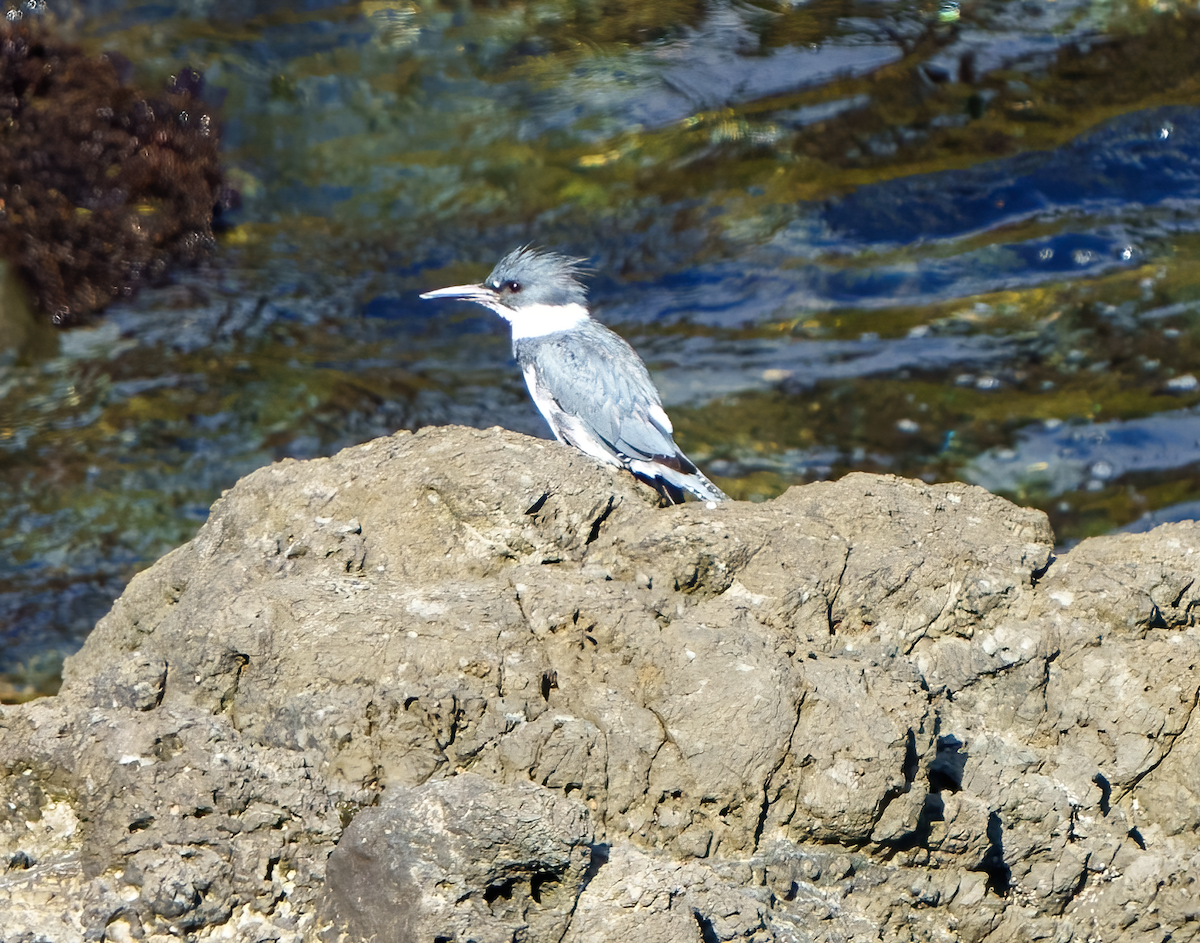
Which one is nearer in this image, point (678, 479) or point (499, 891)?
point (499, 891)

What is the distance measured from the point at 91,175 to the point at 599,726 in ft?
29.9

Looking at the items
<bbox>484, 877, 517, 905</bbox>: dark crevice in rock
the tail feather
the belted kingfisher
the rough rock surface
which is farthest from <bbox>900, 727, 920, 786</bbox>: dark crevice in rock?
the belted kingfisher

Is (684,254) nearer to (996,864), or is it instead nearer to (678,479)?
(678,479)

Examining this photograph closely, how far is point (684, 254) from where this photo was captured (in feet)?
33.9

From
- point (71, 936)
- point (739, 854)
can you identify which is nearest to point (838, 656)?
point (739, 854)

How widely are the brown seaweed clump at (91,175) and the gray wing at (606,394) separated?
5.83 metres

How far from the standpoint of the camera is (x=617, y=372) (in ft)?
18.0

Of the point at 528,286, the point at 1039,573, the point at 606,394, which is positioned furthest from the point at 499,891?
the point at 528,286

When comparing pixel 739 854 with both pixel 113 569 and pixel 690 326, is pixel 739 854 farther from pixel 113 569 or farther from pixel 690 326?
pixel 690 326

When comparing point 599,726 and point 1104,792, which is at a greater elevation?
point 599,726

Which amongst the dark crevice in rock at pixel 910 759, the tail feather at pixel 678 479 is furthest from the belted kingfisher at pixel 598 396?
the dark crevice in rock at pixel 910 759

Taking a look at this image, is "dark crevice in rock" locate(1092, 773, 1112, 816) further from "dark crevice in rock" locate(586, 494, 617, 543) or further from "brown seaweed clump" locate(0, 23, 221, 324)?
"brown seaweed clump" locate(0, 23, 221, 324)

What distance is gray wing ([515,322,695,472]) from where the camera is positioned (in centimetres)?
528

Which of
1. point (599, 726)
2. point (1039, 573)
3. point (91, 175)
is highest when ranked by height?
point (91, 175)
